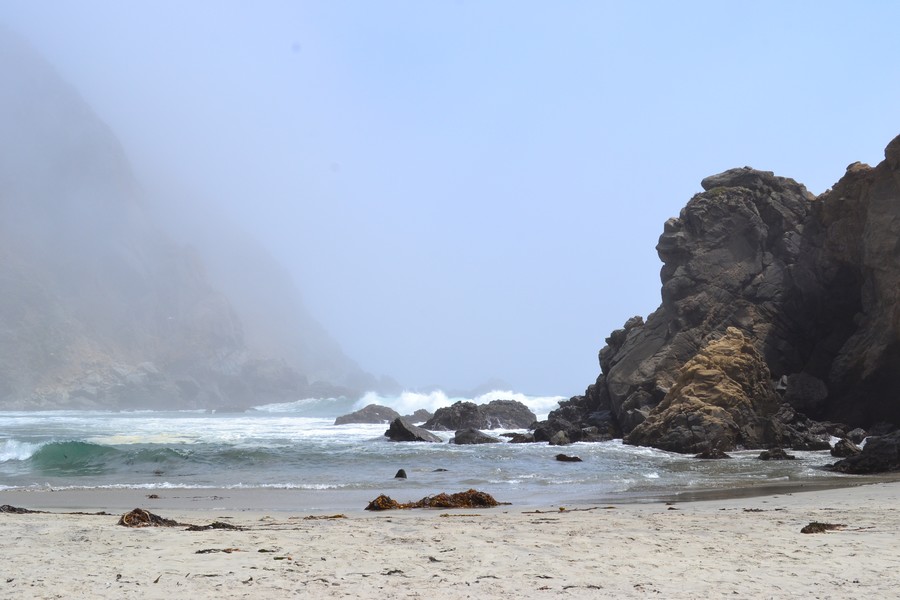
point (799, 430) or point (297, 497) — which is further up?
point (799, 430)

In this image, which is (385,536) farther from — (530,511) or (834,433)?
(834,433)

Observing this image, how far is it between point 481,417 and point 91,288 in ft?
246

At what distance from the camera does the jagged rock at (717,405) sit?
24250 mm

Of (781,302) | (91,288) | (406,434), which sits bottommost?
(406,434)

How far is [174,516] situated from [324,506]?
275 cm

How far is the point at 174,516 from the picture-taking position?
35.5ft

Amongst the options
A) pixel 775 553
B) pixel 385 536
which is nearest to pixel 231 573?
pixel 385 536


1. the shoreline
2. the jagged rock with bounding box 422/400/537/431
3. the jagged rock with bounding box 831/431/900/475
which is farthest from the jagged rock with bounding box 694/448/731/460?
the jagged rock with bounding box 422/400/537/431

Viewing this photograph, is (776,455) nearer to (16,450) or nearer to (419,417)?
(16,450)

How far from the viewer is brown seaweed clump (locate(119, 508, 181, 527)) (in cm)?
941

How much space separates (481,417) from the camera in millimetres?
41000

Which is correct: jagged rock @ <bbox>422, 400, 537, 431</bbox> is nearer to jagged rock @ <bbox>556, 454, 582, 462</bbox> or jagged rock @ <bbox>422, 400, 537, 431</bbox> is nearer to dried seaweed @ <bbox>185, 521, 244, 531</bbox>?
jagged rock @ <bbox>556, 454, 582, 462</bbox>

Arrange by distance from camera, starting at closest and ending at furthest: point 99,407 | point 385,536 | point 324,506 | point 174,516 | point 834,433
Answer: point 385,536 → point 174,516 → point 324,506 → point 834,433 → point 99,407

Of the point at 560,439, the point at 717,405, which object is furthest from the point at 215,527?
the point at 560,439
